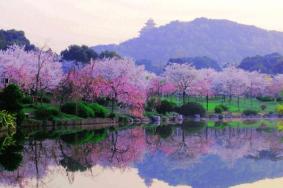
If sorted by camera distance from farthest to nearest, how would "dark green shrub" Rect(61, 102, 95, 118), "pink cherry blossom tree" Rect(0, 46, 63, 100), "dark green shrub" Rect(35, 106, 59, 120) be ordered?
"pink cherry blossom tree" Rect(0, 46, 63, 100), "dark green shrub" Rect(61, 102, 95, 118), "dark green shrub" Rect(35, 106, 59, 120)

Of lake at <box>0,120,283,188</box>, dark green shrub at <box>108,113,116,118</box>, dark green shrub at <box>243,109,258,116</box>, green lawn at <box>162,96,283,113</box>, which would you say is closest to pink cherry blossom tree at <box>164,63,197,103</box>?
green lawn at <box>162,96,283,113</box>

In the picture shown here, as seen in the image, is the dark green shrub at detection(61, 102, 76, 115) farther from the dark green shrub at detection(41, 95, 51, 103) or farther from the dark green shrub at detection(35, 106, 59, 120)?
the dark green shrub at detection(41, 95, 51, 103)

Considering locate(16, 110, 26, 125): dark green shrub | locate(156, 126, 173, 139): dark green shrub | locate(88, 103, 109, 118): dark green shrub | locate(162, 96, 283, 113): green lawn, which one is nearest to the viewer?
locate(16, 110, 26, 125): dark green shrub

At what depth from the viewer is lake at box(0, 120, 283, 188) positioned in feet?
49.1

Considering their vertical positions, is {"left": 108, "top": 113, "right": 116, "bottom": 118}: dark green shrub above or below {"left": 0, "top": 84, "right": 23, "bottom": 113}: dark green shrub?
below

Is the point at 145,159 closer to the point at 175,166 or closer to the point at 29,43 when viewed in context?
the point at 175,166

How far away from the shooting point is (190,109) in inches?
2586

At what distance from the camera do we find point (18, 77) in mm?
48938

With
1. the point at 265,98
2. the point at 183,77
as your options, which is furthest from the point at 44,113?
the point at 265,98

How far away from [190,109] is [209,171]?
159 ft

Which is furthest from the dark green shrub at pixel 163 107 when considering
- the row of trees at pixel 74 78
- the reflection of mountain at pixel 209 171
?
the reflection of mountain at pixel 209 171

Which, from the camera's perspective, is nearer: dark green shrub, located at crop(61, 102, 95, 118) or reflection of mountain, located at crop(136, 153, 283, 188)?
reflection of mountain, located at crop(136, 153, 283, 188)

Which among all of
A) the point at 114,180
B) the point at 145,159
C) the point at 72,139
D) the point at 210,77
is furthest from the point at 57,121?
the point at 210,77

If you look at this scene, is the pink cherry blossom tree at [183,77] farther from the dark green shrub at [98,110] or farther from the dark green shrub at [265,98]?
the dark green shrub at [98,110]
